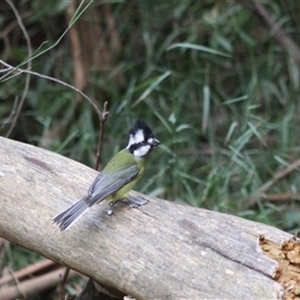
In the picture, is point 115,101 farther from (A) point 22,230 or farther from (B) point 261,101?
(A) point 22,230

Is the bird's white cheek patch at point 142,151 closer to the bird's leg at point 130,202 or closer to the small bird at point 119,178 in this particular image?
the small bird at point 119,178

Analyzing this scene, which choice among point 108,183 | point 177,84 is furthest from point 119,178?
point 177,84

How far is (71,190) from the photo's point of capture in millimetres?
2371

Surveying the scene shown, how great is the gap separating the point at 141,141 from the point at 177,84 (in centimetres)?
199

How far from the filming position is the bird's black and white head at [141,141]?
2506 millimetres

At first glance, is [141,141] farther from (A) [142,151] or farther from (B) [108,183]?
(B) [108,183]

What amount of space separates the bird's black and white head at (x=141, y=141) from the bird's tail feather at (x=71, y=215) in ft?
1.07

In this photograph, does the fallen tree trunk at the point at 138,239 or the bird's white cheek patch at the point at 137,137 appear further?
the bird's white cheek patch at the point at 137,137

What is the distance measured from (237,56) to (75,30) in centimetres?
91

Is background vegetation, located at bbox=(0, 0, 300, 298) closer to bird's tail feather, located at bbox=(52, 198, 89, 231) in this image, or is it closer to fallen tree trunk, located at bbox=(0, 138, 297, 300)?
fallen tree trunk, located at bbox=(0, 138, 297, 300)

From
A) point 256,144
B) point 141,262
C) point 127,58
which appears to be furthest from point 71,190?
point 127,58

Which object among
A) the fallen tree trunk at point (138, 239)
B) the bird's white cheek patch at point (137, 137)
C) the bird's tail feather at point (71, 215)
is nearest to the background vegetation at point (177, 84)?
the bird's white cheek patch at point (137, 137)

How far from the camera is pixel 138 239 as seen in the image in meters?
2.18

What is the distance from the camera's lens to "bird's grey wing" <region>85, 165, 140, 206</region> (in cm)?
226
